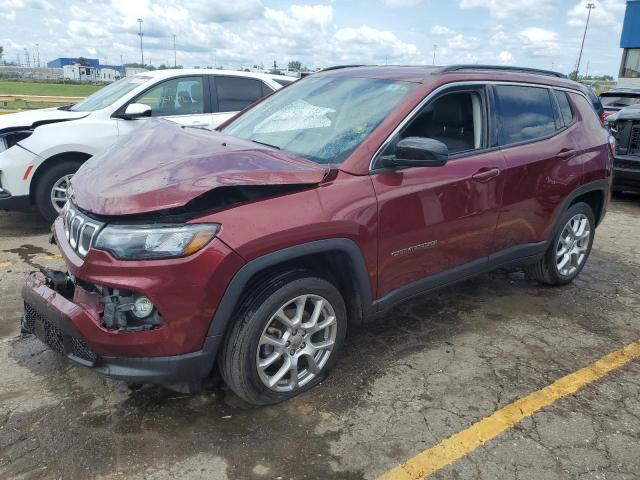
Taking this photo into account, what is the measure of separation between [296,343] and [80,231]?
123cm

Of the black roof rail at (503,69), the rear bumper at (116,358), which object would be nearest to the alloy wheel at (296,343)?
the rear bumper at (116,358)

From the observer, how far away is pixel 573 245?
470 centimetres

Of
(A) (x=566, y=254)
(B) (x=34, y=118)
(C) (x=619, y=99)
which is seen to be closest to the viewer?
(A) (x=566, y=254)

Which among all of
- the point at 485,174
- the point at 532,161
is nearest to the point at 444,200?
the point at 485,174

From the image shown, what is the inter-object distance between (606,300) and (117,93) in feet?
18.2

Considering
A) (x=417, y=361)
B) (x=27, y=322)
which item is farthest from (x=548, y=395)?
(x=27, y=322)

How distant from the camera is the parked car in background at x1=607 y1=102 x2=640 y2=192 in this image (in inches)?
308

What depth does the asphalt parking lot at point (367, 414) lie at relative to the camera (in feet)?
8.17

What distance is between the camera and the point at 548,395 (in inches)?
122

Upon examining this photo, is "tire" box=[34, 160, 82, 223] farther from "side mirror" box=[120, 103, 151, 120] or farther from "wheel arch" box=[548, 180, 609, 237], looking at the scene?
"wheel arch" box=[548, 180, 609, 237]

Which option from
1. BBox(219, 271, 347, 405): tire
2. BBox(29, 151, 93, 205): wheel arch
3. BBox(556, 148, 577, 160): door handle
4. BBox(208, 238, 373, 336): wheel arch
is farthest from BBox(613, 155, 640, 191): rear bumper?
BBox(29, 151, 93, 205): wheel arch

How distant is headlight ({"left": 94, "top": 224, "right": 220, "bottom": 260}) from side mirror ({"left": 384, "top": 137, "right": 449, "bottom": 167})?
1180 millimetres

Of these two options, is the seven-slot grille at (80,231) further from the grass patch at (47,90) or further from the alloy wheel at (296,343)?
the grass patch at (47,90)

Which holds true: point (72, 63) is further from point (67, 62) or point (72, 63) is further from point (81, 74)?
point (81, 74)
